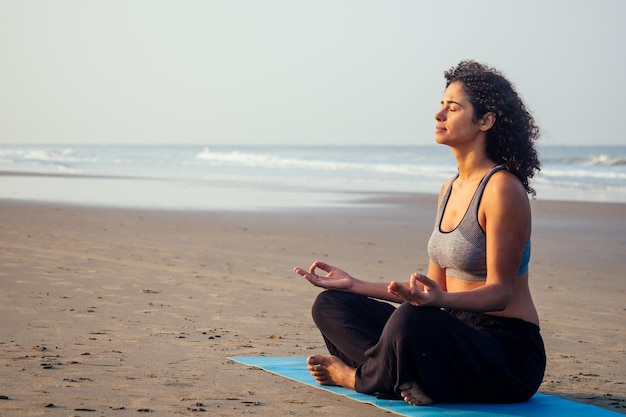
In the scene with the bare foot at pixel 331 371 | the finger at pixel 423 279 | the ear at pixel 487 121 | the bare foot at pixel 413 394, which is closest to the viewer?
the finger at pixel 423 279

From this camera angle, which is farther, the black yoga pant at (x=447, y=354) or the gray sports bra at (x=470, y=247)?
the gray sports bra at (x=470, y=247)

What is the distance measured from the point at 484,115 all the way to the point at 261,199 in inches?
645

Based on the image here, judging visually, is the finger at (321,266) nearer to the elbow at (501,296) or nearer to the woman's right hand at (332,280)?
the woman's right hand at (332,280)

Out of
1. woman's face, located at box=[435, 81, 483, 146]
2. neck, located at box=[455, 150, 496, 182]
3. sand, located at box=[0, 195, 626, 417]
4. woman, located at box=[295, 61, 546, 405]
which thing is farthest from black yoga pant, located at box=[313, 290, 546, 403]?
woman's face, located at box=[435, 81, 483, 146]

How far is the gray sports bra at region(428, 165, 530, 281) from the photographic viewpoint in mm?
4207

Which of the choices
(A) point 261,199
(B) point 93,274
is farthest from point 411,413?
(A) point 261,199

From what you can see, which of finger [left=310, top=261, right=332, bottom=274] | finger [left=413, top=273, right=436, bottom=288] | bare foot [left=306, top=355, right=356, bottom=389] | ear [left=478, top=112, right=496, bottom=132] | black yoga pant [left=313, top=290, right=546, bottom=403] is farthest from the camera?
bare foot [left=306, top=355, right=356, bottom=389]

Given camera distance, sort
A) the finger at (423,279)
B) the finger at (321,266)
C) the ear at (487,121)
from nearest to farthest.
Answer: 1. the finger at (423,279)
2. the ear at (487,121)
3. the finger at (321,266)

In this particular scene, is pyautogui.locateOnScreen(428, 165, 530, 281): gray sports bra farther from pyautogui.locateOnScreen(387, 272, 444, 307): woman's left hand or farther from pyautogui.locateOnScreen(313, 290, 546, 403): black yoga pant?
pyautogui.locateOnScreen(387, 272, 444, 307): woman's left hand

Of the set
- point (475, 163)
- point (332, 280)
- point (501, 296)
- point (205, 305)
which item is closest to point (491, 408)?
point (501, 296)

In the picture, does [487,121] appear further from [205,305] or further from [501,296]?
[205,305]

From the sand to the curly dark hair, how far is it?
1249 millimetres

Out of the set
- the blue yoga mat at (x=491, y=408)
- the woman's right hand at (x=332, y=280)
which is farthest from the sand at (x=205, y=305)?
the woman's right hand at (x=332, y=280)

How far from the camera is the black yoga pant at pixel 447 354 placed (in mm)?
4004
